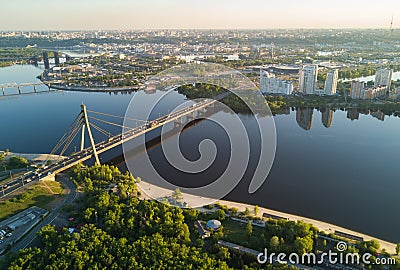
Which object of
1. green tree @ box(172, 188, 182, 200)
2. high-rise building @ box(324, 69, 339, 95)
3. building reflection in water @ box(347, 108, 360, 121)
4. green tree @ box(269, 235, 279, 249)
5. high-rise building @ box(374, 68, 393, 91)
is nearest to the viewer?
green tree @ box(269, 235, 279, 249)

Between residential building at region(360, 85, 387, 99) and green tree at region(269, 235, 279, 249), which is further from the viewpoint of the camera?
residential building at region(360, 85, 387, 99)

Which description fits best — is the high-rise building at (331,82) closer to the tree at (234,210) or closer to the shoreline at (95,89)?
the shoreline at (95,89)

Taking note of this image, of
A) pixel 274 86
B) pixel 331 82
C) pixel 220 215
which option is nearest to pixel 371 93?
pixel 331 82

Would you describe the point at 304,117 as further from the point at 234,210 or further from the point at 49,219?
the point at 49,219

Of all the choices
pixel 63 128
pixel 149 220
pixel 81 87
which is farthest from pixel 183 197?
pixel 81 87

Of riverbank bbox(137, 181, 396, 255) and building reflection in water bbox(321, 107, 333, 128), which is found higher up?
building reflection in water bbox(321, 107, 333, 128)

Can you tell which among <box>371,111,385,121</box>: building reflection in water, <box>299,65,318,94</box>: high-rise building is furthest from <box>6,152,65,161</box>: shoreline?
<box>299,65,318,94</box>: high-rise building

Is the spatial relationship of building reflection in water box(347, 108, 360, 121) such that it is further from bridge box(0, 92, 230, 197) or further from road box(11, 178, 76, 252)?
road box(11, 178, 76, 252)
